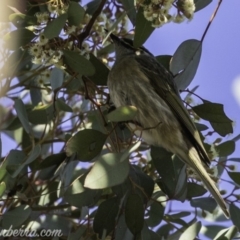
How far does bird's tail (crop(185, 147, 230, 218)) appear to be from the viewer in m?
3.16

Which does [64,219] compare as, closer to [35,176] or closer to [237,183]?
[35,176]

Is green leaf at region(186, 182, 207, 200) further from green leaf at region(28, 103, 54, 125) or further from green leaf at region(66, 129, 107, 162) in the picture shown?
green leaf at region(28, 103, 54, 125)

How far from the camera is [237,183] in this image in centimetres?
324

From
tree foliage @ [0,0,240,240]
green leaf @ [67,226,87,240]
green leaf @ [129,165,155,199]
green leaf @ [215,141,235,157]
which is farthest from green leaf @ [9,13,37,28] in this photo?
green leaf @ [215,141,235,157]

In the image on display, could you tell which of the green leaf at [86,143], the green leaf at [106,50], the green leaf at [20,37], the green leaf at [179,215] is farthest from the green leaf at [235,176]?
the green leaf at [20,37]

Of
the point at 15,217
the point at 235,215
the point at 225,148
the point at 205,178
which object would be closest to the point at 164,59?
the point at 225,148

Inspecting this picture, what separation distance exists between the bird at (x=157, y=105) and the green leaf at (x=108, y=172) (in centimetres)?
61

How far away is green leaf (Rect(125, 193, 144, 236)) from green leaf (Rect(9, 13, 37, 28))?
37.7 inches

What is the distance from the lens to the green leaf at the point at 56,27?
2.70 meters

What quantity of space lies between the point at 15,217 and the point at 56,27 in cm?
99

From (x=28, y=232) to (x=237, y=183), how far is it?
1175 mm

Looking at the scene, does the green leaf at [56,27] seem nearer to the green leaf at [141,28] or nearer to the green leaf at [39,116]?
the green leaf at [141,28]

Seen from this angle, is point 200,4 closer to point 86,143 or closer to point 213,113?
point 213,113

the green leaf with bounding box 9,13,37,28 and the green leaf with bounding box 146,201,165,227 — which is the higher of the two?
the green leaf with bounding box 9,13,37,28
